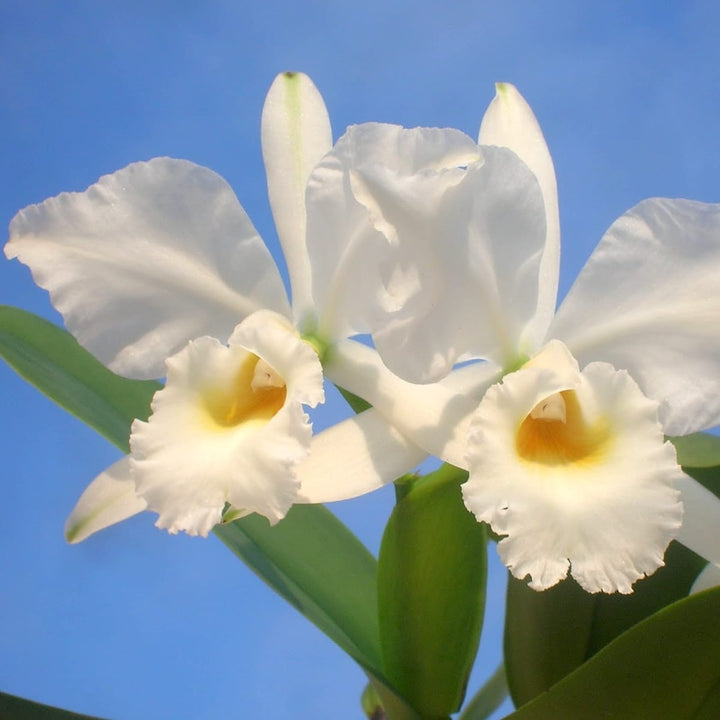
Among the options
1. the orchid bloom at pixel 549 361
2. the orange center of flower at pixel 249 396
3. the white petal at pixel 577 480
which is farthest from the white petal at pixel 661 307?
the orange center of flower at pixel 249 396

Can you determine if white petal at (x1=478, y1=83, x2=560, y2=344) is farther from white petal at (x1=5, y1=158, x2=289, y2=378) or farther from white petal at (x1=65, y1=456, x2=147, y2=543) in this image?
white petal at (x1=65, y1=456, x2=147, y2=543)

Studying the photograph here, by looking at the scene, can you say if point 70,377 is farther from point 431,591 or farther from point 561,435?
point 561,435

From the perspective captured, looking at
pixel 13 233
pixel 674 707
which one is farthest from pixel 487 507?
pixel 13 233

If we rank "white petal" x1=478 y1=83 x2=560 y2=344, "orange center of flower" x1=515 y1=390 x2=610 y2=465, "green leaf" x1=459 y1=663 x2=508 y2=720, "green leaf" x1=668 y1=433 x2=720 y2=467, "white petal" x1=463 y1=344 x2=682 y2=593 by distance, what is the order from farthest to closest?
1. "green leaf" x1=459 y1=663 x2=508 y2=720
2. "green leaf" x1=668 y1=433 x2=720 y2=467
3. "white petal" x1=478 y1=83 x2=560 y2=344
4. "orange center of flower" x1=515 y1=390 x2=610 y2=465
5. "white petal" x1=463 y1=344 x2=682 y2=593

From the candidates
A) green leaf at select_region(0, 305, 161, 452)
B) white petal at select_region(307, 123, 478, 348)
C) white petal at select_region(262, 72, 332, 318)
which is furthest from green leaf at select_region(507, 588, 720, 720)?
green leaf at select_region(0, 305, 161, 452)

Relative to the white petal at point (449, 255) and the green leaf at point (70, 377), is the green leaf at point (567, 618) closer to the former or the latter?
the white petal at point (449, 255)

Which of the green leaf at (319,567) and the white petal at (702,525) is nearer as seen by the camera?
the white petal at (702,525)

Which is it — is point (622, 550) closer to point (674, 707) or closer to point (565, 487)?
point (565, 487)
